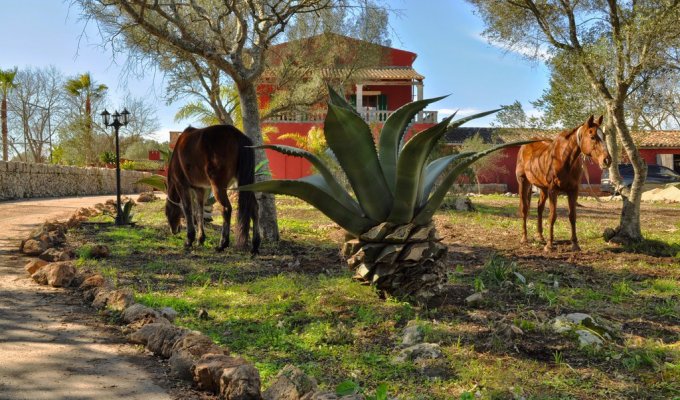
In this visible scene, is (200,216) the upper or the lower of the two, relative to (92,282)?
upper

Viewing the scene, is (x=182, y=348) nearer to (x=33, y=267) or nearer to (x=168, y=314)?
(x=168, y=314)

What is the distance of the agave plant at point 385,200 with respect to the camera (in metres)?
4.46

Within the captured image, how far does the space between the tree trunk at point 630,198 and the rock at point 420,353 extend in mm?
6714

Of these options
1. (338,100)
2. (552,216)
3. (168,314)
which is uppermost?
(338,100)

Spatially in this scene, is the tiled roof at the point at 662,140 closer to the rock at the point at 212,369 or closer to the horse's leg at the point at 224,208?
the horse's leg at the point at 224,208

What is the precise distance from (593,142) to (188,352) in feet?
20.5

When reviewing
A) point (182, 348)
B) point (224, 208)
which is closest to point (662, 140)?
point (224, 208)

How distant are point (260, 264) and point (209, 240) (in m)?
2.53

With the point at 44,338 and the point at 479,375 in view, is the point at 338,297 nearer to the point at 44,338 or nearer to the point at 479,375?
the point at 479,375

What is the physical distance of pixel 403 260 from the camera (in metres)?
4.49

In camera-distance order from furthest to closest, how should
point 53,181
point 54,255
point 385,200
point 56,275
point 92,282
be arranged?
point 53,181
point 54,255
point 56,275
point 92,282
point 385,200

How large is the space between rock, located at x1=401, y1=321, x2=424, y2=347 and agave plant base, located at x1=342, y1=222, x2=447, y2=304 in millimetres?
814

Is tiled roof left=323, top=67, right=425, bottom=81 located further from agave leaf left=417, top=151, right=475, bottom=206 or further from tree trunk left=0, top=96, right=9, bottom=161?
agave leaf left=417, top=151, right=475, bottom=206

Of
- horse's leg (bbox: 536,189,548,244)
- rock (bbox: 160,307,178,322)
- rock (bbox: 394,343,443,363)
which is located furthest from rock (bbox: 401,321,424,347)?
horse's leg (bbox: 536,189,548,244)
